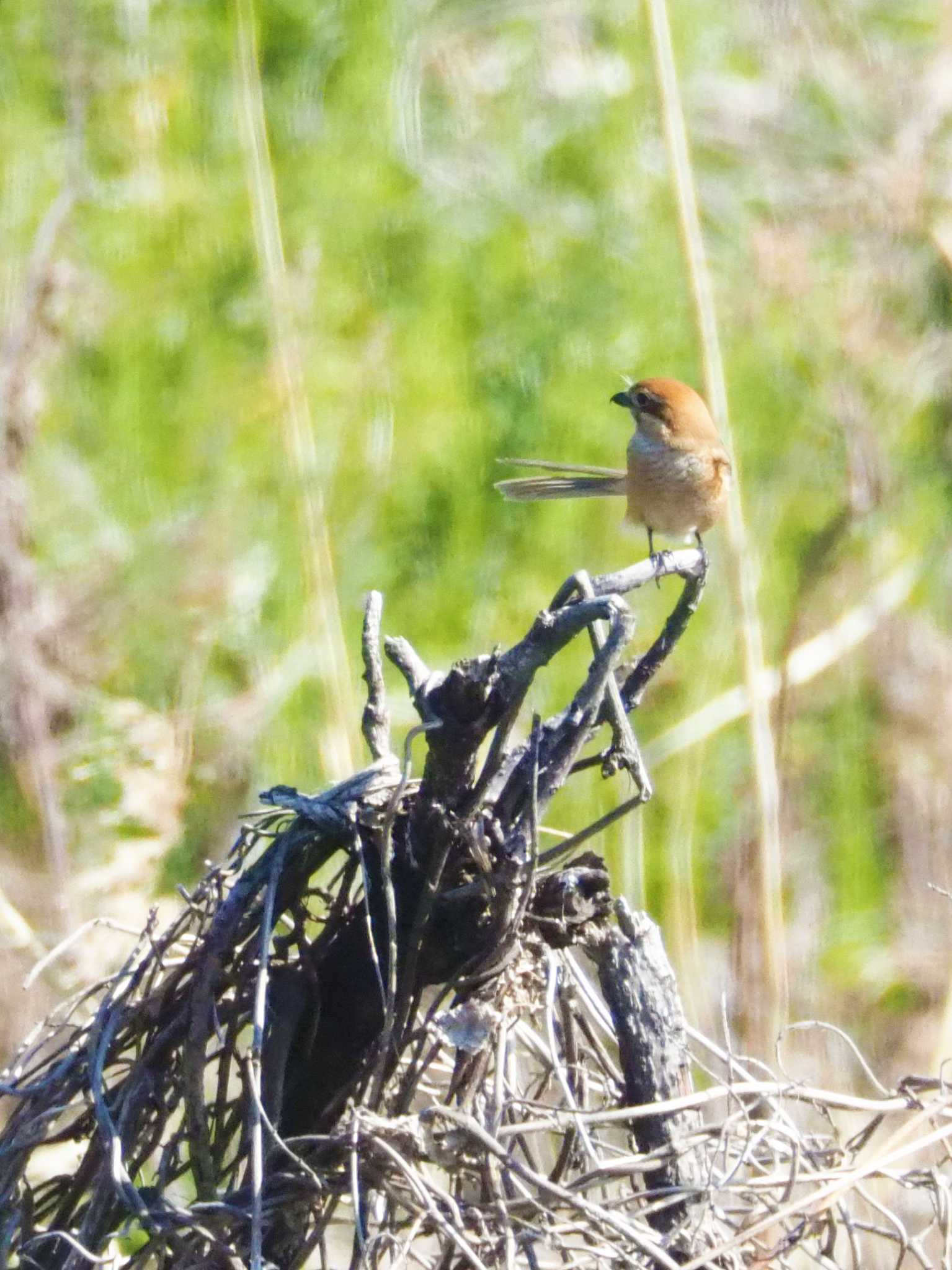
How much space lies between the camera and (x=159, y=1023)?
1.73 metres

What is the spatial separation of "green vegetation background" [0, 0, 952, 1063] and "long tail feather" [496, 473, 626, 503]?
1.69 ft

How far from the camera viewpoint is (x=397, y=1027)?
1.66m

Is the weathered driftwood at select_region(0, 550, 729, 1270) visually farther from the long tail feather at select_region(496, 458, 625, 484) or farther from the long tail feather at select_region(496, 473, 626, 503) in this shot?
the long tail feather at select_region(496, 473, 626, 503)

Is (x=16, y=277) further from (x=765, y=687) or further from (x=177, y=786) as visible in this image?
(x=765, y=687)

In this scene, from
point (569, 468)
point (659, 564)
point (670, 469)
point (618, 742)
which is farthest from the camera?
point (670, 469)

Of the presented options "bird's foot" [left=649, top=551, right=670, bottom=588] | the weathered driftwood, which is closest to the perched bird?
"bird's foot" [left=649, top=551, right=670, bottom=588]

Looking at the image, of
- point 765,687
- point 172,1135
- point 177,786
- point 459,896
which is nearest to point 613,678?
point 459,896

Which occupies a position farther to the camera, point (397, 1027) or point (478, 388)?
point (478, 388)

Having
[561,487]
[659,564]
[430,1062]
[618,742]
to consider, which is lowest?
[430,1062]

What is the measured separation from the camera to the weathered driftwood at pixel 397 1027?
1.59 m

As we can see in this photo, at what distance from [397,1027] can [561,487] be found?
210 centimetres

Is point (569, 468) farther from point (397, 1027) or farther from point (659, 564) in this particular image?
Answer: point (397, 1027)

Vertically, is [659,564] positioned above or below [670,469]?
below

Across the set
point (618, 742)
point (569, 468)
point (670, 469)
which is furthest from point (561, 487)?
point (618, 742)
